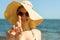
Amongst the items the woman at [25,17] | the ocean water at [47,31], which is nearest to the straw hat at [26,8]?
the woman at [25,17]

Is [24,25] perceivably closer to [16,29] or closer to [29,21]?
[29,21]

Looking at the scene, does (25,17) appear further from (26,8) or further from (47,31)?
(47,31)

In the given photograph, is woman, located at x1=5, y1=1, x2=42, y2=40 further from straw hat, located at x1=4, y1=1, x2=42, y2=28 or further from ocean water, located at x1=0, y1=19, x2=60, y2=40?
ocean water, located at x1=0, y1=19, x2=60, y2=40

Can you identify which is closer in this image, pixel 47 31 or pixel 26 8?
pixel 26 8

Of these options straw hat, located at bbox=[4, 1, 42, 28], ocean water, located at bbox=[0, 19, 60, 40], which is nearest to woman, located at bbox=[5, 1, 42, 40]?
straw hat, located at bbox=[4, 1, 42, 28]

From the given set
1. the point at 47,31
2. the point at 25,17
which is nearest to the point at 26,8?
the point at 25,17

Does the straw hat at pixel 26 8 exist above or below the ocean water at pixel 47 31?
above

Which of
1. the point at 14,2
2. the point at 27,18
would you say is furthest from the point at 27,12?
the point at 14,2

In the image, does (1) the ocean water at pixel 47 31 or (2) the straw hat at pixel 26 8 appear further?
(1) the ocean water at pixel 47 31

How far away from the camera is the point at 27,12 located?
4.32ft

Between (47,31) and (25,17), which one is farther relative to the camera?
(47,31)

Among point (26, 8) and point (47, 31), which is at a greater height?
point (26, 8)

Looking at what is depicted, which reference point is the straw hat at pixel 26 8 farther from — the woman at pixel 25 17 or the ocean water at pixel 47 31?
the ocean water at pixel 47 31

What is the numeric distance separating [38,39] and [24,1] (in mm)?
270
